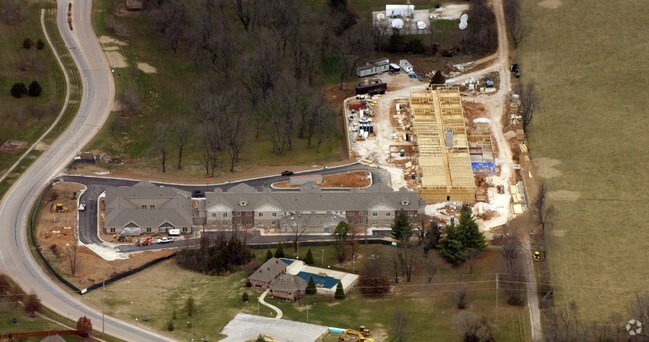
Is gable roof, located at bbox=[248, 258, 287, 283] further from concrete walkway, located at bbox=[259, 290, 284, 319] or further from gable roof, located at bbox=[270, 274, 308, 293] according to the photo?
concrete walkway, located at bbox=[259, 290, 284, 319]

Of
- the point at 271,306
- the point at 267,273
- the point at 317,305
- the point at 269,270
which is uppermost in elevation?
the point at 269,270

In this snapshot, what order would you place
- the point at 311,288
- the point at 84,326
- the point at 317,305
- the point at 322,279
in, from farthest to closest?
the point at 322,279, the point at 311,288, the point at 317,305, the point at 84,326

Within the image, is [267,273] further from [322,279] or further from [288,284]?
[322,279]

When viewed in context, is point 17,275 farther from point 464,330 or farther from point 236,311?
point 464,330

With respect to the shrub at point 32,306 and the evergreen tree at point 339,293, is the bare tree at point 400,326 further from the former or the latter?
the shrub at point 32,306

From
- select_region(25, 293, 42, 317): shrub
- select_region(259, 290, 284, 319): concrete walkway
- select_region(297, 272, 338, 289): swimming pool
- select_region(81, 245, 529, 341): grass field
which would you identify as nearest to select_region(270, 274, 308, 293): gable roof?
select_region(259, 290, 284, 319): concrete walkway

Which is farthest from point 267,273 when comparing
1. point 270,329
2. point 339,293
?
point 270,329

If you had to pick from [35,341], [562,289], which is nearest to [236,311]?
[35,341]
